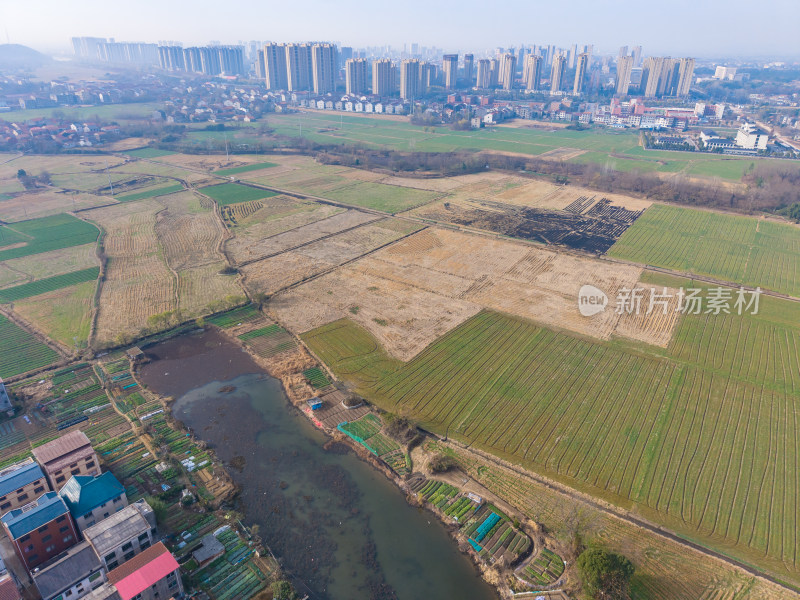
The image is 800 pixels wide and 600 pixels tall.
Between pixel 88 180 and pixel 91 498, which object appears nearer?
pixel 91 498

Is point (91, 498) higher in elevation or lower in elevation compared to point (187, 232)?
lower

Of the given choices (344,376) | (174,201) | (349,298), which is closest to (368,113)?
(174,201)

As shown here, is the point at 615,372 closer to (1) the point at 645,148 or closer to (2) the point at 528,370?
(2) the point at 528,370

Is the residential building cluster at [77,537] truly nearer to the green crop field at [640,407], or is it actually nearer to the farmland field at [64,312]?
the green crop field at [640,407]

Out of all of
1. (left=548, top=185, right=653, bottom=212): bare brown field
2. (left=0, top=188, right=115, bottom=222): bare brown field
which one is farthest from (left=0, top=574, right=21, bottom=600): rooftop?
(left=548, top=185, right=653, bottom=212): bare brown field

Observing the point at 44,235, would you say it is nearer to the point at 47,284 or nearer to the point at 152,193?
the point at 47,284

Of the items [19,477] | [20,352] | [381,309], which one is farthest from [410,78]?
[19,477]
